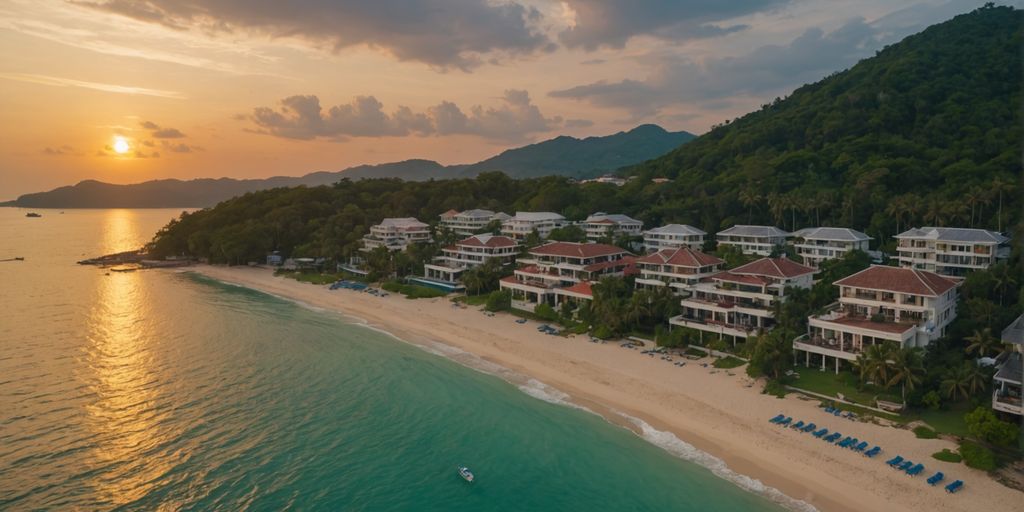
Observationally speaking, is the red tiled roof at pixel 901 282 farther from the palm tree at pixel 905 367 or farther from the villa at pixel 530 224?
the villa at pixel 530 224

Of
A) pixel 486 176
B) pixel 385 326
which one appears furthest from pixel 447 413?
pixel 486 176

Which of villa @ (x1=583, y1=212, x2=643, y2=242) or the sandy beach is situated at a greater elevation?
villa @ (x1=583, y1=212, x2=643, y2=242)

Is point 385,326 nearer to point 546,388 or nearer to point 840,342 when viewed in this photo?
point 546,388

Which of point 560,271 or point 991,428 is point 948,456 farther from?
point 560,271

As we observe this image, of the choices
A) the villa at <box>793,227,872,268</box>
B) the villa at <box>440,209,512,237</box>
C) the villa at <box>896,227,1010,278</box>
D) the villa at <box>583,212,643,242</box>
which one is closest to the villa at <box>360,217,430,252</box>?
the villa at <box>440,209,512,237</box>

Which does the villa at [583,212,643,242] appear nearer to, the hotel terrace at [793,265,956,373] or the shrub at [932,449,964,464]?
the hotel terrace at [793,265,956,373]

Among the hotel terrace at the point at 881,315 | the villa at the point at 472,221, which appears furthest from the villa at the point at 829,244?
the villa at the point at 472,221
